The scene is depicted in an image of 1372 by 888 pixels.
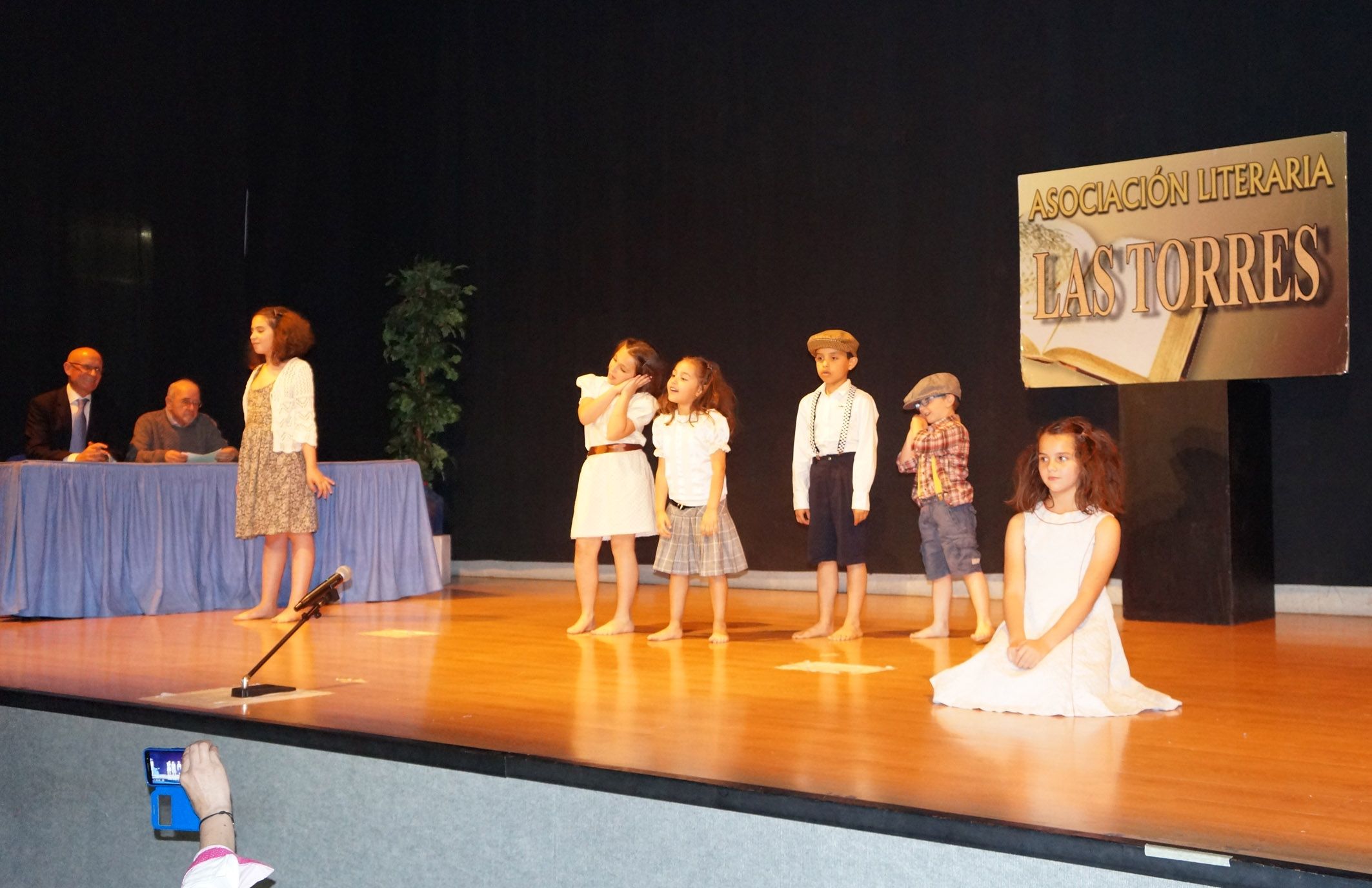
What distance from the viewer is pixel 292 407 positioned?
6141 millimetres

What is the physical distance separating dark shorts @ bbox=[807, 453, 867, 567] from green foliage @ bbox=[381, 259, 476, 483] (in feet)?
13.8

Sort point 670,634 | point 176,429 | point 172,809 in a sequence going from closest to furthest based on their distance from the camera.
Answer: point 172,809 < point 670,634 < point 176,429

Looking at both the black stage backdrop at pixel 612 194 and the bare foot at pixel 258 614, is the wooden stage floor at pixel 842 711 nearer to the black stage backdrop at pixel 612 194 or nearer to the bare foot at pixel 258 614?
the bare foot at pixel 258 614

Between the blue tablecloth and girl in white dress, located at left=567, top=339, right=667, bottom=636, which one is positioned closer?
girl in white dress, located at left=567, top=339, right=667, bottom=636

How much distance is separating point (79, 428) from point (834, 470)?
417 centimetres

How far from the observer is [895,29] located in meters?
7.82

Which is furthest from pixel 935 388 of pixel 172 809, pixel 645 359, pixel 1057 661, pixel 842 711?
pixel 172 809

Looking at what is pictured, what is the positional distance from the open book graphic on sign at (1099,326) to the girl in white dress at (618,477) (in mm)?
2673

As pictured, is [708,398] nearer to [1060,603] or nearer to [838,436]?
[838,436]

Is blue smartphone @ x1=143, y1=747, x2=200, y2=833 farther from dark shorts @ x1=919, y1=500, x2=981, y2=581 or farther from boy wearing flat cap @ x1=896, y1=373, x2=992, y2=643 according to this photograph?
dark shorts @ x1=919, y1=500, x2=981, y2=581

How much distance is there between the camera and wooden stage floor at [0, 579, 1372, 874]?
8.00ft

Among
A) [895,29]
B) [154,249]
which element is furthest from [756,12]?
[154,249]

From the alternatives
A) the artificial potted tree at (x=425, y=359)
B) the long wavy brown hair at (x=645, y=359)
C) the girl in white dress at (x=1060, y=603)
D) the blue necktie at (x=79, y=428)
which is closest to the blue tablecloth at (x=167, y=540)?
the blue necktie at (x=79, y=428)

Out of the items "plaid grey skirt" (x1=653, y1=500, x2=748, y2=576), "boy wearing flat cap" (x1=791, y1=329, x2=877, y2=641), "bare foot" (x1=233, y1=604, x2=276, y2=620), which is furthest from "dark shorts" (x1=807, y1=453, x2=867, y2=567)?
"bare foot" (x1=233, y1=604, x2=276, y2=620)
